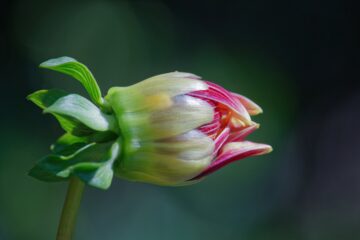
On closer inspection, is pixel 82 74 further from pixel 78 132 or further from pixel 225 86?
pixel 225 86

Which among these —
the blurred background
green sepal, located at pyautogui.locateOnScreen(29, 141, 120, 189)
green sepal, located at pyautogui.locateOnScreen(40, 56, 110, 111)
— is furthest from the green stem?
the blurred background

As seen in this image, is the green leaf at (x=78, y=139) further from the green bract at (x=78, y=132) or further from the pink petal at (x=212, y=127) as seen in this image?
the pink petal at (x=212, y=127)

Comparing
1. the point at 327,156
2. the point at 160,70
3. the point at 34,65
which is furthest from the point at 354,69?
the point at 34,65

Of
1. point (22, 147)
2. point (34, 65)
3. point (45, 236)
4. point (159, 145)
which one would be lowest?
point (45, 236)

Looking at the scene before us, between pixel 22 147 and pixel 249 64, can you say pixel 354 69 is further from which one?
pixel 22 147

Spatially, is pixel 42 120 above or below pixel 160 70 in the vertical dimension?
below

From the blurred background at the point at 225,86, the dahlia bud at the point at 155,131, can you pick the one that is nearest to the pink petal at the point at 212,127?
the dahlia bud at the point at 155,131
